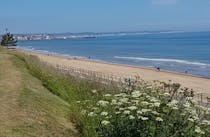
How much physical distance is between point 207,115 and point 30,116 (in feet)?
11.3

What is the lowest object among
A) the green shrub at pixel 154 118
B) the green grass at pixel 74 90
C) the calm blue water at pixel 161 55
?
the calm blue water at pixel 161 55

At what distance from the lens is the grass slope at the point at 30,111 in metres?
7.82

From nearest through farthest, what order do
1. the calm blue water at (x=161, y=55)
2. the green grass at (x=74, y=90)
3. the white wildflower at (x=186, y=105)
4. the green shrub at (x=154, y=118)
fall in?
the green shrub at (x=154, y=118) < the white wildflower at (x=186, y=105) < the green grass at (x=74, y=90) < the calm blue water at (x=161, y=55)

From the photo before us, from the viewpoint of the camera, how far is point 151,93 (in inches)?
276

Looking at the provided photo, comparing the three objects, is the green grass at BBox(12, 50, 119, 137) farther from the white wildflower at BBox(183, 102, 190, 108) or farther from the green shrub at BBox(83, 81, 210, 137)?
the white wildflower at BBox(183, 102, 190, 108)

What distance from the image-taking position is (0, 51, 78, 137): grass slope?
Result: 782cm

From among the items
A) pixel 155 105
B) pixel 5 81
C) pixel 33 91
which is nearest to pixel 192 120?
pixel 155 105

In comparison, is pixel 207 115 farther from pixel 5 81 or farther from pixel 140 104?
pixel 5 81

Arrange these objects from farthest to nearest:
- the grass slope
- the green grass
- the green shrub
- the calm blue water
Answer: the calm blue water < the green grass < the grass slope < the green shrub

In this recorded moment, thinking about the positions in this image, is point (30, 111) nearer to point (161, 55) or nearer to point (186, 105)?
point (186, 105)

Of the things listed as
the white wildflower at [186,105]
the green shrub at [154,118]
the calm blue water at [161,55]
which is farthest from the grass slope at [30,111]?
the calm blue water at [161,55]

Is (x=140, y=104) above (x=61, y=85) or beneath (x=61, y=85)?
above

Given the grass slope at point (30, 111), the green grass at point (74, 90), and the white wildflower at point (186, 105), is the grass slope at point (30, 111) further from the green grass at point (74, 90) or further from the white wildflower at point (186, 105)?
the white wildflower at point (186, 105)

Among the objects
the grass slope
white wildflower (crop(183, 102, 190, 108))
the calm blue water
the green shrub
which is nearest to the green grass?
the grass slope
